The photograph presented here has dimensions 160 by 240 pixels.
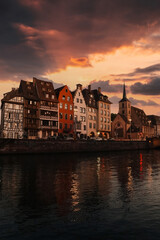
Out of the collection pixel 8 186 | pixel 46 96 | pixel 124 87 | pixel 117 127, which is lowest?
pixel 8 186

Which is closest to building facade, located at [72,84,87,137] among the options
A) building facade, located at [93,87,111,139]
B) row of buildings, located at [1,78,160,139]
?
row of buildings, located at [1,78,160,139]

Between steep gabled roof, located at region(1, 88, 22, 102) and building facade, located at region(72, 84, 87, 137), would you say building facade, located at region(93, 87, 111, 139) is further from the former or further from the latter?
steep gabled roof, located at region(1, 88, 22, 102)

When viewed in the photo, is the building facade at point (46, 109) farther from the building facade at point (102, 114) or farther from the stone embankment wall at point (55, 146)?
the building facade at point (102, 114)

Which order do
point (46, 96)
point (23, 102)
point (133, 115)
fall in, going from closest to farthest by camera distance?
point (23, 102)
point (46, 96)
point (133, 115)

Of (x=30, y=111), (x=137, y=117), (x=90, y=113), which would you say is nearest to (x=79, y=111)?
(x=90, y=113)

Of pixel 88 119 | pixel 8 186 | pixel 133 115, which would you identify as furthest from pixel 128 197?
pixel 133 115

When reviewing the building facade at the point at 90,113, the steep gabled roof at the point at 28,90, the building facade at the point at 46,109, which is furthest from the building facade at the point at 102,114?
the steep gabled roof at the point at 28,90

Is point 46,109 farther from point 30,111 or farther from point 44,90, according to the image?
point 44,90

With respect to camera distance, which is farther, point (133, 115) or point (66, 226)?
point (133, 115)

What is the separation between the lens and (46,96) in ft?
248

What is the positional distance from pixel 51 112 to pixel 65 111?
6704 mm

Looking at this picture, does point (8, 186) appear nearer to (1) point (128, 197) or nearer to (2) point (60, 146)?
(1) point (128, 197)

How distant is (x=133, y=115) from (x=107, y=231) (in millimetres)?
125205

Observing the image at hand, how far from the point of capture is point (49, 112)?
75.5 m
